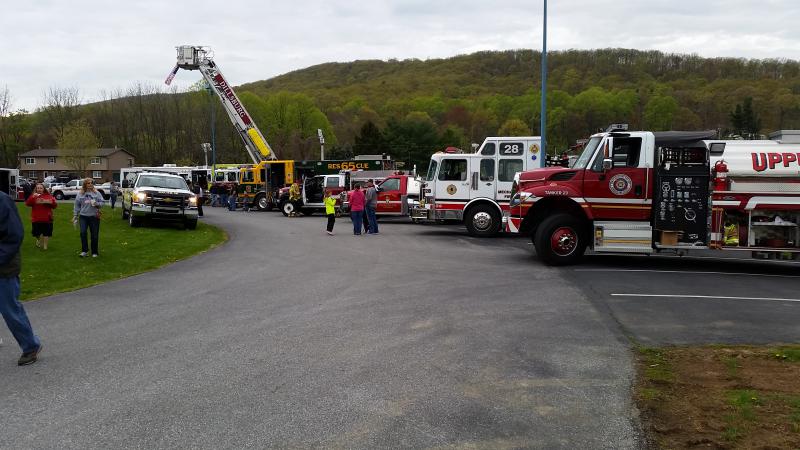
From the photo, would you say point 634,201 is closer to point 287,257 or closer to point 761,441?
point 287,257

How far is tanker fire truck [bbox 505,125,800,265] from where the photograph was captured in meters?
12.6

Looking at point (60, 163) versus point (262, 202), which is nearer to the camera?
point (262, 202)

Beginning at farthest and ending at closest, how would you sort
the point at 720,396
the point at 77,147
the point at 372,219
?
1. the point at 77,147
2. the point at 372,219
3. the point at 720,396

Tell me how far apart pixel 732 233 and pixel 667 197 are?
4.63ft

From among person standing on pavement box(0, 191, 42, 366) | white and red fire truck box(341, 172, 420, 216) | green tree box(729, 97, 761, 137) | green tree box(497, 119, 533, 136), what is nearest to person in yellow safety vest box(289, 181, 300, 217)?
white and red fire truck box(341, 172, 420, 216)

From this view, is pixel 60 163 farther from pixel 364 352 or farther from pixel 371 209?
pixel 364 352

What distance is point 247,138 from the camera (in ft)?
138

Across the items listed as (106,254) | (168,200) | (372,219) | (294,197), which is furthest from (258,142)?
(106,254)

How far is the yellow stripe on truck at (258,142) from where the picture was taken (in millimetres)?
41975

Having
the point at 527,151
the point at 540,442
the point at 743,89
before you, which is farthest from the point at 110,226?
the point at 743,89

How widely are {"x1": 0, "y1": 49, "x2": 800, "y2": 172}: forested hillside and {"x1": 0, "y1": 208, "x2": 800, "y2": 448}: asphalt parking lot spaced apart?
192ft

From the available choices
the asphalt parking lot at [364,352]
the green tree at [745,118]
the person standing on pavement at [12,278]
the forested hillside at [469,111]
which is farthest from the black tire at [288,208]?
the green tree at [745,118]

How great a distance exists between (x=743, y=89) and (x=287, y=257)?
90471mm

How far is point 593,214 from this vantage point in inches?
537
